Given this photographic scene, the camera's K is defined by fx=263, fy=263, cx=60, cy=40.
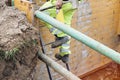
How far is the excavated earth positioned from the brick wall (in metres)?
1.61

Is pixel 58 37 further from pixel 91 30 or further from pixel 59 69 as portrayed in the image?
pixel 91 30

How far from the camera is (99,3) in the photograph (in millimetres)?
4930

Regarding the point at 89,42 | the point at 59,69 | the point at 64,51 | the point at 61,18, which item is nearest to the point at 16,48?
the point at 59,69

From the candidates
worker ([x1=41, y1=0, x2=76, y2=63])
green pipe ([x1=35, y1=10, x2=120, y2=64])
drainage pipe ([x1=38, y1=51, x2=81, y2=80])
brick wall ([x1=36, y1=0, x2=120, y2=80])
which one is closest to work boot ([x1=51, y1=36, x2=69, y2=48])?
worker ([x1=41, y1=0, x2=76, y2=63])

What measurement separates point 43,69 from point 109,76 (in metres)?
1.97

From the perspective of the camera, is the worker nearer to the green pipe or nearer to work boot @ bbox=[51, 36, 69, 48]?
work boot @ bbox=[51, 36, 69, 48]

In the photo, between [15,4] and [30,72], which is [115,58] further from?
[15,4]

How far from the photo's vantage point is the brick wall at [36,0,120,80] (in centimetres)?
452

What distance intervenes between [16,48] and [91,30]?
10.2 feet

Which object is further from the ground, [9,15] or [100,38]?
[9,15]

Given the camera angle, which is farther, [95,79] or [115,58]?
[95,79]

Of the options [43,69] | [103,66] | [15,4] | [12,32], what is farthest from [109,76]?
[12,32]

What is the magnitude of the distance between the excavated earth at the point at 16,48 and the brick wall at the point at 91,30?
63.4 inches

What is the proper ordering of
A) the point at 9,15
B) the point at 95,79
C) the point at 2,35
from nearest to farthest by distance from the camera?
the point at 2,35, the point at 9,15, the point at 95,79
